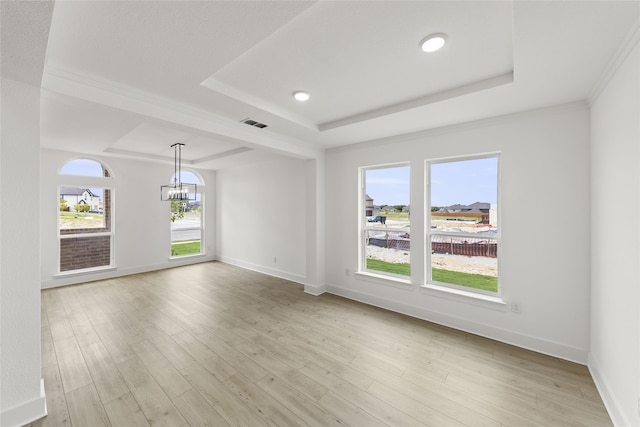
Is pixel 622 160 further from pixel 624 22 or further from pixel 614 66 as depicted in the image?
pixel 624 22

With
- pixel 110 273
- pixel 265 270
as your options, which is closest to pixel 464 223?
pixel 265 270

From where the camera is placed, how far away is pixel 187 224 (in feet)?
22.9

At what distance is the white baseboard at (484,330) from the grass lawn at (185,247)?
4.82 m

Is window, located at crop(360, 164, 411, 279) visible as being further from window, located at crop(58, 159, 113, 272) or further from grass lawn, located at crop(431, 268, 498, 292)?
window, located at crop(58, 159, 113, 272)

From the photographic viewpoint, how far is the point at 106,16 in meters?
1.50

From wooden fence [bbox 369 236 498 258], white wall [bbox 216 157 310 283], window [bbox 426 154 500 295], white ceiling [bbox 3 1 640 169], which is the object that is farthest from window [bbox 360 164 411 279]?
white wall [bbox 216 157 310 283]

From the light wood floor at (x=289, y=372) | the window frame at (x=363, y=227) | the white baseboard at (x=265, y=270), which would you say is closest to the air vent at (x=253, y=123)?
the window frame at (x=363, y=227)

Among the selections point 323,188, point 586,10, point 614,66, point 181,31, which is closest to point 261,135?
point 323,188

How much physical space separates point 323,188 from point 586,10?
11.8ft

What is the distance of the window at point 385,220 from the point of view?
12.8 ft

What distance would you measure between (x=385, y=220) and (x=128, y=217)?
17.9 ft

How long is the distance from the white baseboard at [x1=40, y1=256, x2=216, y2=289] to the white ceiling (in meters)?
3.17

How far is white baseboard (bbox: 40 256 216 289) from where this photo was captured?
482cm

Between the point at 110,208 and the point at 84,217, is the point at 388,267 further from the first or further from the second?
the point at 84,217
